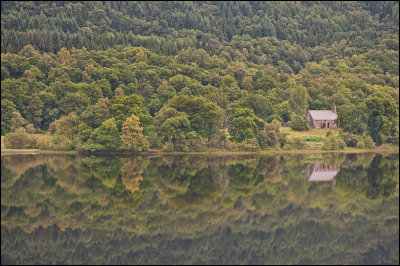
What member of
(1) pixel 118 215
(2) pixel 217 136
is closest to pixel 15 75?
(2) pixel 217 136

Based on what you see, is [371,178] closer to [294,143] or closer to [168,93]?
[294,143]

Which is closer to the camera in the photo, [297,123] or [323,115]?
[297,123]

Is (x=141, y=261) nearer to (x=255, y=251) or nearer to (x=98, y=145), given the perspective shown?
(x=255, y=251)

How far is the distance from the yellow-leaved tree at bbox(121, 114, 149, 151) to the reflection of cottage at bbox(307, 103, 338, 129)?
132 feet

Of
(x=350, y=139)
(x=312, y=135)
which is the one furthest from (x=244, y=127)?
(x=312, y=135)

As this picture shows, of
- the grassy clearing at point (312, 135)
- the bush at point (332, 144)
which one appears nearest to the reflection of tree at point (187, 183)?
the bush at point (332, 144)

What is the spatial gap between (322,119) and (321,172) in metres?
51.3

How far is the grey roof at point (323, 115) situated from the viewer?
110 m

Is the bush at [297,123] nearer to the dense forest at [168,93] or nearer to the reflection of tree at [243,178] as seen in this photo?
the dense forest at [168,93]

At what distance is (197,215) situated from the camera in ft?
123

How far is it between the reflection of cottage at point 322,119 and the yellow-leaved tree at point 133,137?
40.1 meters

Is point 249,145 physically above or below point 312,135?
below

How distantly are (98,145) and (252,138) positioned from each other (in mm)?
21891

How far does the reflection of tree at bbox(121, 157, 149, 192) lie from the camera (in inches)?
1933
